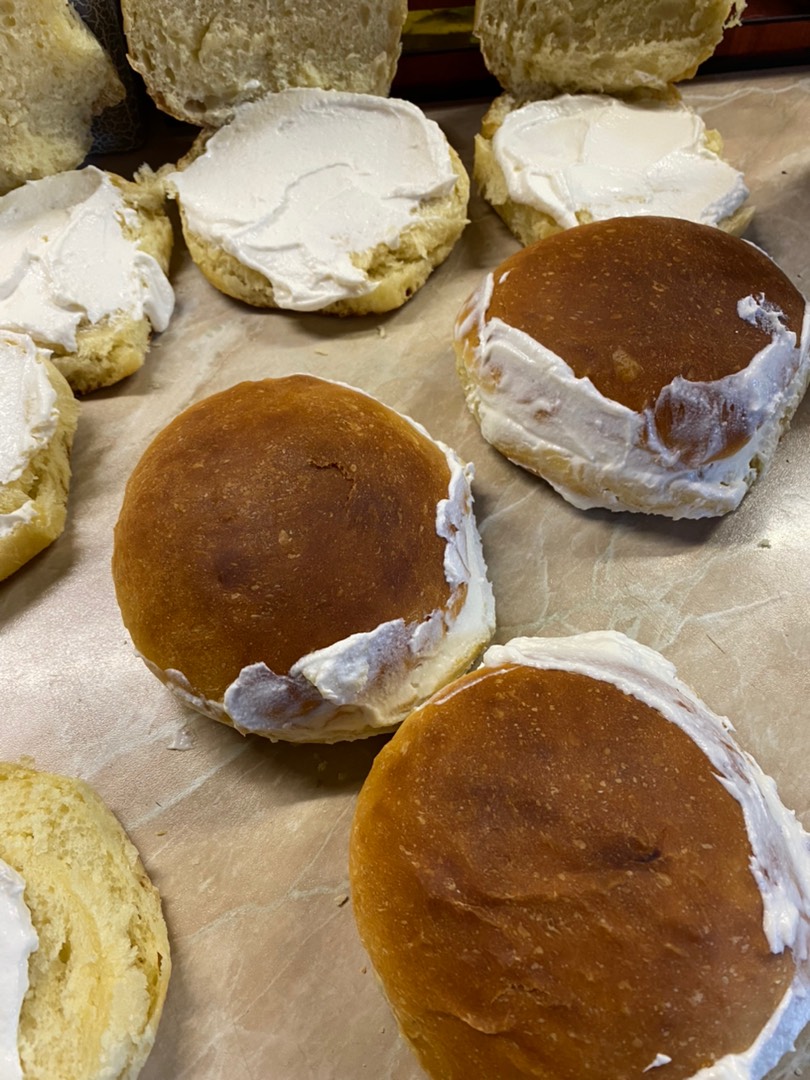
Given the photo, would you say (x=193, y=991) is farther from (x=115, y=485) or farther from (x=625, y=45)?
(x=625, y=45)

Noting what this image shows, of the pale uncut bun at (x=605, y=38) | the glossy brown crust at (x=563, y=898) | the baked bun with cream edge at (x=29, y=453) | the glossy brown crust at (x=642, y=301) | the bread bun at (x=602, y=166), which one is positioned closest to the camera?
the glossy brown crust at (x=563, y=898)

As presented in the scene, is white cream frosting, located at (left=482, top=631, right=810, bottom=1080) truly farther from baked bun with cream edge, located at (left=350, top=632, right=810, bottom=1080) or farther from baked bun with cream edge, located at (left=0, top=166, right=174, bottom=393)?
baked bun with cream edge, located at (left=0, top=166, right=174, bottom=393)

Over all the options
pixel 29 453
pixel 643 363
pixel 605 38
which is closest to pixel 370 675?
pixel 643 363

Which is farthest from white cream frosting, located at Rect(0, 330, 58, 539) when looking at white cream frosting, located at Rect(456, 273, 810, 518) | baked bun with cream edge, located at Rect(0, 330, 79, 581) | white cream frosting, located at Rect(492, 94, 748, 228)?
white cream frosting, located at Rect(492, 94, 748, 228)

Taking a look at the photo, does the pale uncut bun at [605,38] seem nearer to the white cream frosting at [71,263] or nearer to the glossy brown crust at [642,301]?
the glossy brown crust at [642,301]

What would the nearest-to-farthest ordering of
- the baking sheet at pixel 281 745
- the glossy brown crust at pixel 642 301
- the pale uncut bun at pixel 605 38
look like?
the baking sheet at pixel 281 745 < the glossy brown crust at pixel 642 301 < the pale uncut bun at pixel 605 38

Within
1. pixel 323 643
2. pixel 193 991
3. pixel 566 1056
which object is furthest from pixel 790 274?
pixel 193 991

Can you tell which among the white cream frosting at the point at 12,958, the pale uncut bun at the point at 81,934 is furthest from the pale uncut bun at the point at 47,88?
the white cream frosting at the point at 12,958
